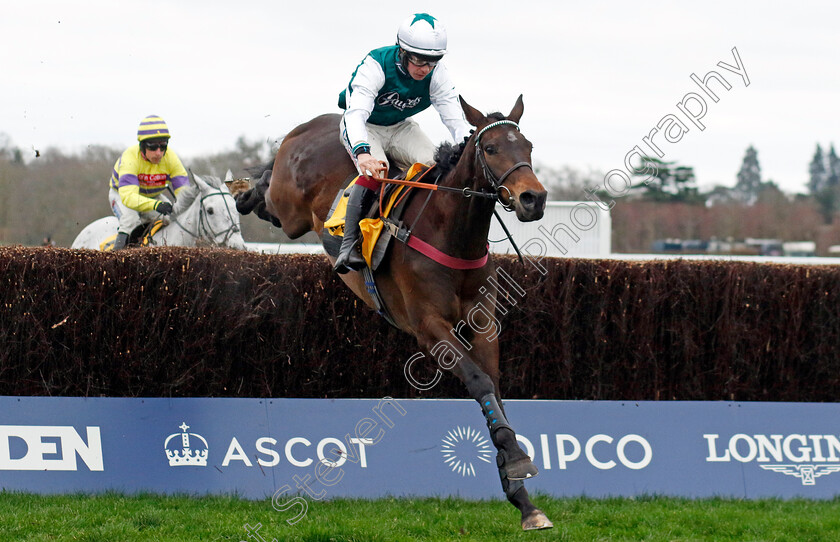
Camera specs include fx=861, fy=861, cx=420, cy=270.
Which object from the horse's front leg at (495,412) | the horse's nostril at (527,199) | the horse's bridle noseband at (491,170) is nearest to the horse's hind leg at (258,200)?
the horse's front leg at (495,412)

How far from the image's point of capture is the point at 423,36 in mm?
5027

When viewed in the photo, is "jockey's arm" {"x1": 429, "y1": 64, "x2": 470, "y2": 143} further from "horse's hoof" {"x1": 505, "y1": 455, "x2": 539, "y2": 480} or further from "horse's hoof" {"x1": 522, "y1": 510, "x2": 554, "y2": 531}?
"horse's hoof" {"x1": 522, "y1": 510, "x2": 554, "y2": 531}

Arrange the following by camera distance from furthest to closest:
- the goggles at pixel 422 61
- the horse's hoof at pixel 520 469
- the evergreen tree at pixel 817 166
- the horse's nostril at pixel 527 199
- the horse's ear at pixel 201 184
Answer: the evergreen tree at pixel 817 166
the horse's ear at pixel 201 184
the goggles at pixel 422 61
the horse's hoof at pixel 520 469
the horse's nostril at pixel 527 199

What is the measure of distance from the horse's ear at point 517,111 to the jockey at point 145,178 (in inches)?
212

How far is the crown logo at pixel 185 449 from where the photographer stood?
571cm

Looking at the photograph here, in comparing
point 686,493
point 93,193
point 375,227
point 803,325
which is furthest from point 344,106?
point 93,193

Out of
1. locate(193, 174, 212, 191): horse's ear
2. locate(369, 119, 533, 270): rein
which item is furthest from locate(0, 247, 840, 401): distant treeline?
locate(193, 174, 212, 191): horse's ear

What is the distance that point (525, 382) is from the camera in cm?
673

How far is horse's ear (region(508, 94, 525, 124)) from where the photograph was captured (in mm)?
4617

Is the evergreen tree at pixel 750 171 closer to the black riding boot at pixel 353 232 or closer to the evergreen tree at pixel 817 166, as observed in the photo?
the evergreen tree at pixel 817 166

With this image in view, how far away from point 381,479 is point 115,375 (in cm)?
207

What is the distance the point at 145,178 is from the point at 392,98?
4.73 meters

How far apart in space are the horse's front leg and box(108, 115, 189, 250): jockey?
209 inches

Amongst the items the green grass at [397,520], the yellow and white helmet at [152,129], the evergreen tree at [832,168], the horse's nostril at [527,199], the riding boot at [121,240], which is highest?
the evergreen tree at [832,168]
